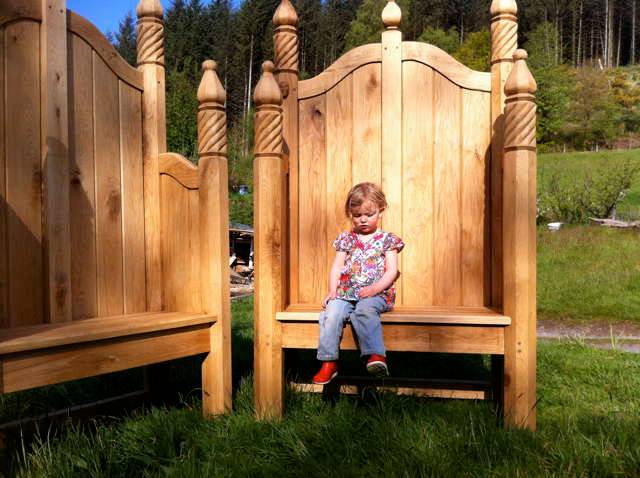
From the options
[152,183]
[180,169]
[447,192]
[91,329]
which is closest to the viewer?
[91,329]

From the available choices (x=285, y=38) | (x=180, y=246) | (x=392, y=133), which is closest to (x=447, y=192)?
(x=392, y=133)

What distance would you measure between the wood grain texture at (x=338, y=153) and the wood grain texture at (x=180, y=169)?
0.74 meters

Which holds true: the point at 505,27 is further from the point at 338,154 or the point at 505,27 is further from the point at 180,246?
the point at 180,246

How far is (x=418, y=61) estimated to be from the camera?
313 centimetres

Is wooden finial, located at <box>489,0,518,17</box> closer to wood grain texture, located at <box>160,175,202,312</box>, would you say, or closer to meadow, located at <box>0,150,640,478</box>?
wood grain texture, located at <box>160,175,202,312</box>

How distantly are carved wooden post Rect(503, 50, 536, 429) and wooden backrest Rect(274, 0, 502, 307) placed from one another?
469 mm

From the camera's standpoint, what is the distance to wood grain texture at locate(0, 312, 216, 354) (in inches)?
80.8

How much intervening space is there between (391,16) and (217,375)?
196 centimetres

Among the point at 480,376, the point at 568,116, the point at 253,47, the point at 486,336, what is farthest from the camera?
the point at 253,47

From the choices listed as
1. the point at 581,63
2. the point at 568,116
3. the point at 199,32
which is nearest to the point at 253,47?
the point at 199,32

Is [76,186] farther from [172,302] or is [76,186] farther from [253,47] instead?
[253,47]

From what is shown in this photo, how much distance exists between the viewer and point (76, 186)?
2701 mm

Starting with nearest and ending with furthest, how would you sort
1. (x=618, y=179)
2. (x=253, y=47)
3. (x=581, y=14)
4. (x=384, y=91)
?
(x=384, y=91) → (x=618, y=179) → (x=253, y=47) → (x=581, y=14)

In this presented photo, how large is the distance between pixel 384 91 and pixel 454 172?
555 millimetres
